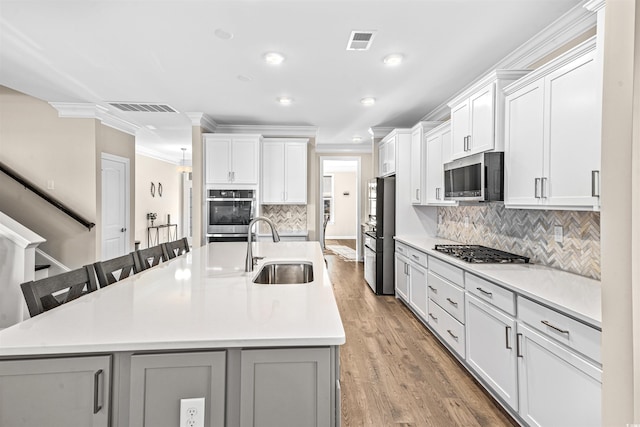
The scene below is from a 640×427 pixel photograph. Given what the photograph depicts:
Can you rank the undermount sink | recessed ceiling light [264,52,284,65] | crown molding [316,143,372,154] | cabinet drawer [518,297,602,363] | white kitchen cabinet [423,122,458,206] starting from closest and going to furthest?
1. cabinet drawer [518,297,602,363]
2. the undermount sink
3. recessed ceiling light [264,52,284,65]
4. white kitchen cabinet [423,122,458,206]
5. crown molding [316,143,372,154]

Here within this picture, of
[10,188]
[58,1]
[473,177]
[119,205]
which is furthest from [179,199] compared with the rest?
[473,177]

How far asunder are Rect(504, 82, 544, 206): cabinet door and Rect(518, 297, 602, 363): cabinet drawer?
0.77 meters

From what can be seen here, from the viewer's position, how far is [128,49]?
9.51 feet

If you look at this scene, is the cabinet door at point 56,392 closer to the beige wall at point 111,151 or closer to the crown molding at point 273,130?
the beige wall at point 111,151

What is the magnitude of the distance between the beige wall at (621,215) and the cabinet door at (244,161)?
503 cm

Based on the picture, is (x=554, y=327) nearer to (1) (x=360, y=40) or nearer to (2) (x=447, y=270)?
(2) (x=447, y=270)

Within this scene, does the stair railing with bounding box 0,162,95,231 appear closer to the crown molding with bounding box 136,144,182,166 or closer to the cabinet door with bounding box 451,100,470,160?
the crown molding with bounding box 136,144,182,166

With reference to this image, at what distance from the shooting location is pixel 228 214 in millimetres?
5168

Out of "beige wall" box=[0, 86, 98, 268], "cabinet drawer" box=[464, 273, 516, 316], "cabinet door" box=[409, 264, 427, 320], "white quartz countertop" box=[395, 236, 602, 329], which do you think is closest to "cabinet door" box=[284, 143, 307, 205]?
"cabinet door" box=[409, 264, 427, 320]

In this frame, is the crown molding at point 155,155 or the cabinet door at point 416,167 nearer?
the cabinet door at point 416,167

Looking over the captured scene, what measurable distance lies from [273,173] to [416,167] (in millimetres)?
2312

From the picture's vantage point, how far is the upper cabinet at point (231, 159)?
5.20m

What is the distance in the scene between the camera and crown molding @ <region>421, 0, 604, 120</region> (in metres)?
2.24

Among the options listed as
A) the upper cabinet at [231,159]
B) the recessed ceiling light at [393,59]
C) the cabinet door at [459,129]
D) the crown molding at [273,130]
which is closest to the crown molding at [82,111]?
the upper cabinet at [231,159]
